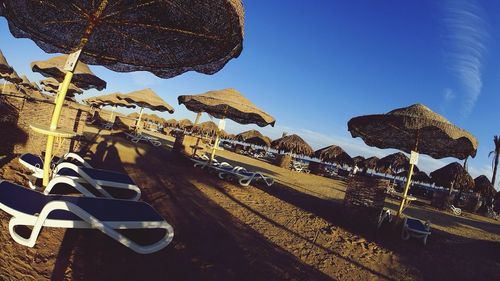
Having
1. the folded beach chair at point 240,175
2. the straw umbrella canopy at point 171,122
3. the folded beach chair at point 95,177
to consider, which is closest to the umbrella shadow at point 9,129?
the folded beach chair at point 95,177

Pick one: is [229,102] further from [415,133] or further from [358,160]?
[358,160]

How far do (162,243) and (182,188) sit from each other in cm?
403

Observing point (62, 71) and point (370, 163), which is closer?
point (62, 71)

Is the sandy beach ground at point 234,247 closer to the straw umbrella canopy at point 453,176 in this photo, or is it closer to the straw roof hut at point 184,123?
the straw umbrella canopy at point 453,176

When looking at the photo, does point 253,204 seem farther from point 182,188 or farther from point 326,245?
point 326,245

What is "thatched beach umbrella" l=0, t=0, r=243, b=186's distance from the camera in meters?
3.66

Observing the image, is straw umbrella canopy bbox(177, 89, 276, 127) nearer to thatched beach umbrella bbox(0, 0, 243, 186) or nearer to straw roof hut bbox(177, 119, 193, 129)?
thatched beach umbrella bbox(0, 0, 243, 186)

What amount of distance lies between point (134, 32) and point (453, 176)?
21.3 meters

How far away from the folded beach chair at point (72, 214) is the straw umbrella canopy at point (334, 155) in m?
24.3

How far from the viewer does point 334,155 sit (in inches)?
1041

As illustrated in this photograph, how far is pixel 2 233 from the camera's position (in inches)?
131

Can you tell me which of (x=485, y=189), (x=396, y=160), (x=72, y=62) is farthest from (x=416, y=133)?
(x=485, y=189)

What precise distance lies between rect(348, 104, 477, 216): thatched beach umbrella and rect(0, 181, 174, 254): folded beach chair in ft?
19.7

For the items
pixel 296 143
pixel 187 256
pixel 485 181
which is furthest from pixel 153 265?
pixel 485 181
